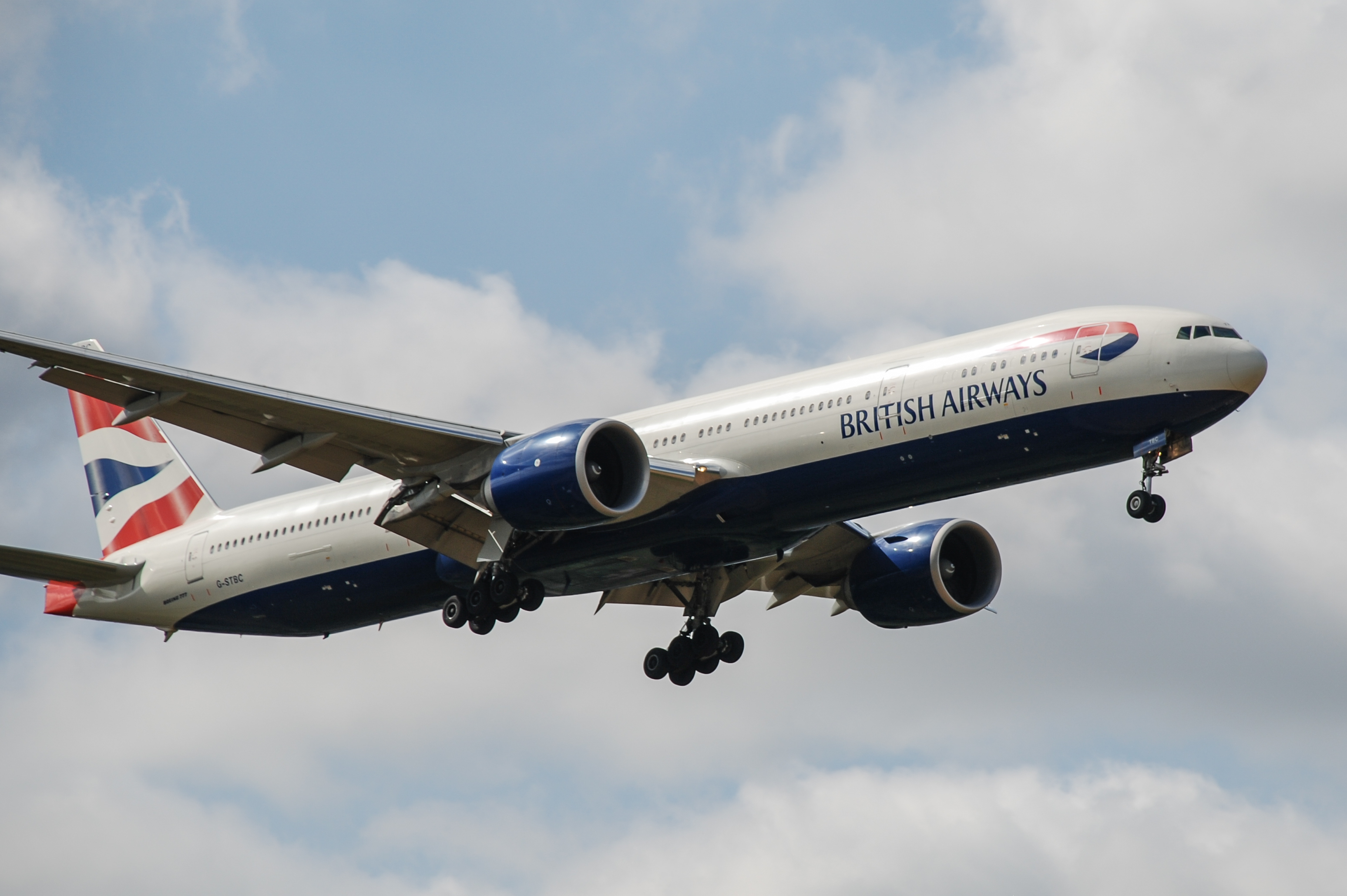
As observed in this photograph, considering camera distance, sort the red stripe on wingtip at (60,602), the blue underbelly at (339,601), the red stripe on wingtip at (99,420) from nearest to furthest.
→ the blue underbelly at (339,601), the red stripe on wingtip at (60,602), the red stripe on wingtip at (99,420)

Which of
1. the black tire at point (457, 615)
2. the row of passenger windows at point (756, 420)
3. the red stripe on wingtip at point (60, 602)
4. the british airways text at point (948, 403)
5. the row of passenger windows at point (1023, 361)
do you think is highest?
the row of passenger windows at point (1023, 361)

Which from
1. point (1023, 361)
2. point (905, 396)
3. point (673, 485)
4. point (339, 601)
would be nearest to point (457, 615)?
point (339, 601)

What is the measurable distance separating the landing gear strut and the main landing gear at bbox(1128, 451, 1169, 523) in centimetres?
1254

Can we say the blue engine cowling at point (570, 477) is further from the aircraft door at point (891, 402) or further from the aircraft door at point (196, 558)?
the aircraft door at point (196, 558)

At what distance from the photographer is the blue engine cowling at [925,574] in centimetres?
3962

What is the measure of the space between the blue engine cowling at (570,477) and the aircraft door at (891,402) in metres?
4.62

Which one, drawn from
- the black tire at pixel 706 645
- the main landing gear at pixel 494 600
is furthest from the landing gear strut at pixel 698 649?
the main landing gear at pixel 494 600

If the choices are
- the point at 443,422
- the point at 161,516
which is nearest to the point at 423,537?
the point at 443,422

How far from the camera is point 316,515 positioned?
38.9 meters

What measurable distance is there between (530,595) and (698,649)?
6046 mm

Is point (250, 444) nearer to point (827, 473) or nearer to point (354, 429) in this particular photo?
point (354, 429)

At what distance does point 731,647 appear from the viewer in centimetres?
4028

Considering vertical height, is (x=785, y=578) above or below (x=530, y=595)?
above

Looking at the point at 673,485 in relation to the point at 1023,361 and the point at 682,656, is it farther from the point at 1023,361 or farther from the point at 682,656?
the point at 682,656
